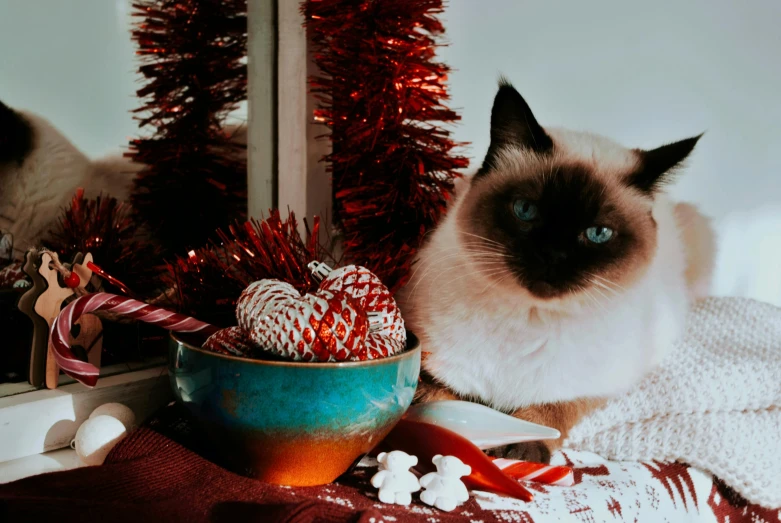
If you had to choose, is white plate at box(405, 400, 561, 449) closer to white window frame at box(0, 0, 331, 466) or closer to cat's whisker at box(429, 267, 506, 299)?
cat's whisker at box(429, 267, 506, 299)

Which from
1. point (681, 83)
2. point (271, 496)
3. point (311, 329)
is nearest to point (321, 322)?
point (311, 329)

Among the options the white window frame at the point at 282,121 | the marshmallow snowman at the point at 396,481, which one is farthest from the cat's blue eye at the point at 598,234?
the white window frame at the point at 282,121

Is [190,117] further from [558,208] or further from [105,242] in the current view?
[558,208]

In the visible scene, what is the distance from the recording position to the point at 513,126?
736mm

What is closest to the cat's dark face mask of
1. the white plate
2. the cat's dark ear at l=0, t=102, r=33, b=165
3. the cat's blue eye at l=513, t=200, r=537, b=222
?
the cat's blue eye at l=513, t=200, r=537, b=222

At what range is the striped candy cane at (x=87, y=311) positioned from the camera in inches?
22.5

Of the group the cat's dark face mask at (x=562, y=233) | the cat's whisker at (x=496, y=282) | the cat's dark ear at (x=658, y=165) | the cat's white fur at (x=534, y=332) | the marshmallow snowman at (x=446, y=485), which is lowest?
the marshmallow snowman at (x=446, y=485)

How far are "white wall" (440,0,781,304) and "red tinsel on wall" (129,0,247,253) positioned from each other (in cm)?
42

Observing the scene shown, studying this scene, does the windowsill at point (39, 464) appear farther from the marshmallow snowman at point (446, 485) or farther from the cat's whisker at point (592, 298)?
the cat's whisker at point (592, 298)

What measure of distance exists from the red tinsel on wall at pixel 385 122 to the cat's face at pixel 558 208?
11 centimetres

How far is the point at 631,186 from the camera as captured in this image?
72cm

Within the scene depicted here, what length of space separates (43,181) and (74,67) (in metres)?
0.16

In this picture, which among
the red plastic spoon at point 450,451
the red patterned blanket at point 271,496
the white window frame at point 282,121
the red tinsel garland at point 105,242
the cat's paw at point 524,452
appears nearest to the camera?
the red patterned blanket at point 271,496

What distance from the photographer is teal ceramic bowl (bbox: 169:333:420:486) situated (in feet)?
1.57
